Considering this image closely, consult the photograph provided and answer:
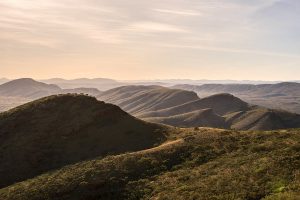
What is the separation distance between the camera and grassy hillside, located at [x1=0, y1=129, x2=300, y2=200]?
34.0 metres

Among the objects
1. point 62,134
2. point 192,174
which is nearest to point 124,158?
point 192,174

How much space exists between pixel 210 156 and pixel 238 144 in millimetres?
5391

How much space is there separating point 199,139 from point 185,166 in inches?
391

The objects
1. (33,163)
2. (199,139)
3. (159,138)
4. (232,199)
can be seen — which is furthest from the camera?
(159,138)

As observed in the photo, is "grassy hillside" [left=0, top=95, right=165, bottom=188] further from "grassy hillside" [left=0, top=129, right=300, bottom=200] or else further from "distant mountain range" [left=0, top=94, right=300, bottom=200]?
"grassy hillside" [left=0, top=129, right=300, bottom=200]

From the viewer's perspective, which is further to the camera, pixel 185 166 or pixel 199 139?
pixel 199 139

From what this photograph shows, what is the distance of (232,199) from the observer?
31438 mm

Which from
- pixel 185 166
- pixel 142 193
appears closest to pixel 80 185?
pixel 142 193

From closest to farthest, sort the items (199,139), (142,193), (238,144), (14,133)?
1. (142,193)
2. (238,144)
3. (199,139)
4. (14,133)

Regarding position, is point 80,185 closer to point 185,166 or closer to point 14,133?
point 185,166

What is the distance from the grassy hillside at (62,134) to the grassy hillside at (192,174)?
7.61m

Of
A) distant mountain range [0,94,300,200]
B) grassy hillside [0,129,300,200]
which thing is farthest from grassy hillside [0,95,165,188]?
grassy hillside [0,129,300,200]

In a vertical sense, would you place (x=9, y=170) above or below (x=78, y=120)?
below

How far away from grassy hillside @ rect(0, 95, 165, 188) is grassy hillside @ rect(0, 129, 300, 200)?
7.61 meters
